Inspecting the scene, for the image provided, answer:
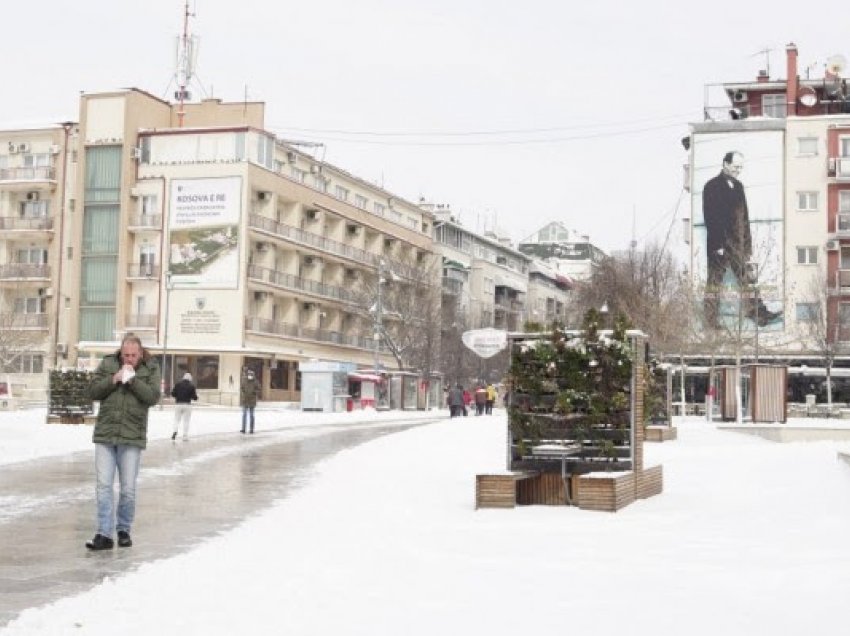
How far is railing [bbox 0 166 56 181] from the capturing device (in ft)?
219

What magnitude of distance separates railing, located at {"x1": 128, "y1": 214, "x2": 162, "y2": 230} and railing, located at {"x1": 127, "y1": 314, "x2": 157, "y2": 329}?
4.88 meters

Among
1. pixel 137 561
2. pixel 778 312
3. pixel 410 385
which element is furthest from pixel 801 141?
pixel 137 561

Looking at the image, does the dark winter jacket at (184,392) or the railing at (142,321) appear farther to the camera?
the railing at (142,321)

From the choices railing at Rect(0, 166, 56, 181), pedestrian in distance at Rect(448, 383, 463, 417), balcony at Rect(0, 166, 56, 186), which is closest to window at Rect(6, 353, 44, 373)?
balcony at Rect(0, 166, 56, 186)

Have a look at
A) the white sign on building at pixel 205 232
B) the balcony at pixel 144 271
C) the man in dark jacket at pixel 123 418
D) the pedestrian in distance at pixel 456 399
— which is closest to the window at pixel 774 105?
the white sign on building at pixel 205 232

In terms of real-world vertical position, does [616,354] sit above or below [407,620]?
above

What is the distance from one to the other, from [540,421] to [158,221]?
5436 centimetres

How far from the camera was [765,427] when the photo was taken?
94.0 feet

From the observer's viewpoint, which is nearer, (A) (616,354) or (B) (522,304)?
(A) (616,354)

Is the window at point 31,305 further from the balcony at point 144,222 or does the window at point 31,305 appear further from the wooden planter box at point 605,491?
the wooden planter box at point 605,491

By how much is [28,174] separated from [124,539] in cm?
6255

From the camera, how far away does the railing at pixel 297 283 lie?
6412 cm

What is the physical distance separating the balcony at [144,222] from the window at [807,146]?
1363 inches

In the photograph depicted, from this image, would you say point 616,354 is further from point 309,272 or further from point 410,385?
point 309,272
